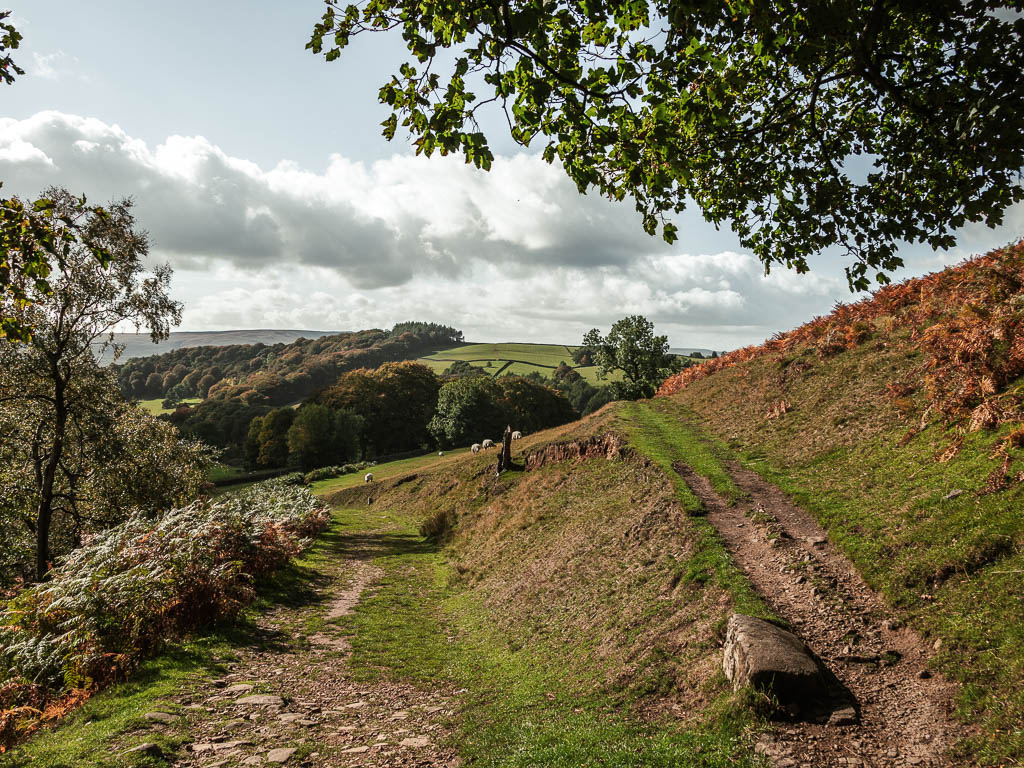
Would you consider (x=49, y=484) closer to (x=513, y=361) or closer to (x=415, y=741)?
(x=415, y=741)

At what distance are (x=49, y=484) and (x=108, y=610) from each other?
12.4 metres

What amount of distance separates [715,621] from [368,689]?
6858mm

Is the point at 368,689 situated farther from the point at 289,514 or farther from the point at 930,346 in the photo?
the point at 930,346

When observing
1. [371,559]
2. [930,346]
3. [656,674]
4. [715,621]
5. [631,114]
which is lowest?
[371,559]

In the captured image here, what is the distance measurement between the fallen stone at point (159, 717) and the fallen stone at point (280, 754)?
70.8 inches

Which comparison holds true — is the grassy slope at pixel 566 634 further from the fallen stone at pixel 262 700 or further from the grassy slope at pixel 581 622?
the fallen stone at pixel 262 700

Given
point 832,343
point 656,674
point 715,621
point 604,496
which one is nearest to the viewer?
point 656,674

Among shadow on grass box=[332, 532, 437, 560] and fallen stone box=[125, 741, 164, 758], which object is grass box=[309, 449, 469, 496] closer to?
shadow on grass box=[332, 532, 437, 560]

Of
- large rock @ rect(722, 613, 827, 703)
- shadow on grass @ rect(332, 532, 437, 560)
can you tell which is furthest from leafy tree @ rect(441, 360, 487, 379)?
large rock @ rect(722, 613, 827, 703)

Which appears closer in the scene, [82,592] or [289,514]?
[82,592]

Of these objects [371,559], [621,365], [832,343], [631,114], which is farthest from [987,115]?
[621,365]

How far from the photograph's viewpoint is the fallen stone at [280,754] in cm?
656

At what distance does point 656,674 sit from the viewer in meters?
8.63

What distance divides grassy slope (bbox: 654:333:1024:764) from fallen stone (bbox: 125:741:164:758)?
947cm
